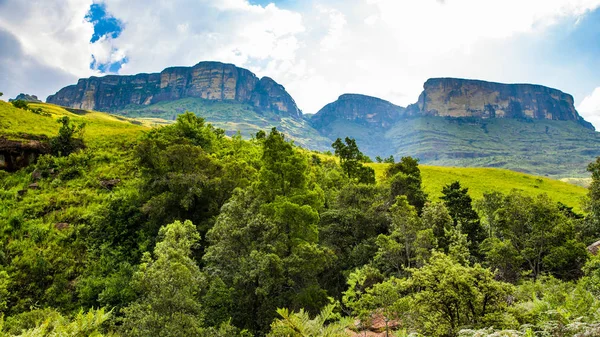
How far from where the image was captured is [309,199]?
20875mm

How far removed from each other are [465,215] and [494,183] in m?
41.0

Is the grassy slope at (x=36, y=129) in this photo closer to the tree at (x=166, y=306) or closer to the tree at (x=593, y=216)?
the tree at (x=166, y=306)

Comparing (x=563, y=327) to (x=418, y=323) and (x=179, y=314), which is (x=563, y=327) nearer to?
(x=418, y=323)

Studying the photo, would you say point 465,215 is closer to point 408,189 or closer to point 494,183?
point 408,189

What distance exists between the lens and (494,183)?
63.8 m

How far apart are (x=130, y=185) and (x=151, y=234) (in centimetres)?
912

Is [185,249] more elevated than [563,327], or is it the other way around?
[563,327]

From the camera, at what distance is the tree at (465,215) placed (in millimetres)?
28938

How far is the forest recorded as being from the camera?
1177 cm

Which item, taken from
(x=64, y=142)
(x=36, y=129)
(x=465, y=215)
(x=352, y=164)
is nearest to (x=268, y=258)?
(x=465, y=215)

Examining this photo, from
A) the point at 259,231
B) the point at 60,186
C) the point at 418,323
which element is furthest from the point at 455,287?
the point at 60,186

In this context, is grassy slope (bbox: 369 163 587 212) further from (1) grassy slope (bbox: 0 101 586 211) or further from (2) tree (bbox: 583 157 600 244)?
(2) tree (bbox: 583 157 600 244)

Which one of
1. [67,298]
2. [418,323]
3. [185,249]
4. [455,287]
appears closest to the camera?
[455,287]

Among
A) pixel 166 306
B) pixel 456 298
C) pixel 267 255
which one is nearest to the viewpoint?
pixel 456 298
